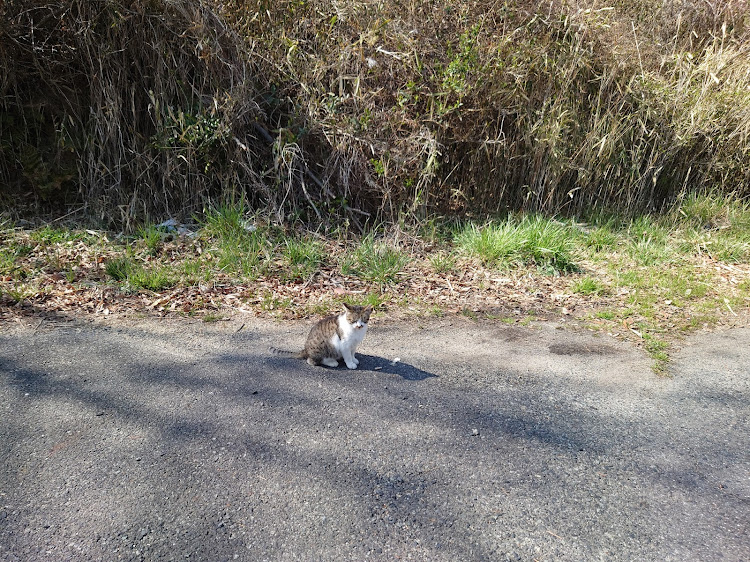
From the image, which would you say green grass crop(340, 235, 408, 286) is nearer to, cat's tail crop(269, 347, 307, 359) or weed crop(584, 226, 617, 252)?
cat's tail crop(269, 347, 307, 359)

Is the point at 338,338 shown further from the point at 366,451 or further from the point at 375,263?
the point at 375,263

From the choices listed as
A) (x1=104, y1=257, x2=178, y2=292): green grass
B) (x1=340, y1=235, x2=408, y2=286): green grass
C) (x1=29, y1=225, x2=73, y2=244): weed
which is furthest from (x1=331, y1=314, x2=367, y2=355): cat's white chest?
(x1=29, y1=225, x2=73, y2=244): weed

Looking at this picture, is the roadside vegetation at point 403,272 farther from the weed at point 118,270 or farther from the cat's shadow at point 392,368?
the cat's shadow at point 392,368

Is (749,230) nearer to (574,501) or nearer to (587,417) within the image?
(587,417)

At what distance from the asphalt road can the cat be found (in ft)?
0.35

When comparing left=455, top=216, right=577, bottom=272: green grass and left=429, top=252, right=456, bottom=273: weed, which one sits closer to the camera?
left=429, top=252, right=456, bottom=273: weed

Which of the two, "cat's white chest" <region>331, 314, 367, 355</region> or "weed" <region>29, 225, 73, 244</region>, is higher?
"cat's white chest" <region>331, 314, 367, 355</region>

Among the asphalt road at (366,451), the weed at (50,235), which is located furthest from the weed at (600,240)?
the weed at (50,235)

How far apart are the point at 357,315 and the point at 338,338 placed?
21 centimetres

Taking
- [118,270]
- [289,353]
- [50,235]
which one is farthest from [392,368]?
[50,235]

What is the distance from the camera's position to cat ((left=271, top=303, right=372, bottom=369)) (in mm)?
3959

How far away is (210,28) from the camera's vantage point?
22.0 feet

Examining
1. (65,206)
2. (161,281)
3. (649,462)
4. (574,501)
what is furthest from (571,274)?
(65,206)

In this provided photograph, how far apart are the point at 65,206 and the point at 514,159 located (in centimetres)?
586
